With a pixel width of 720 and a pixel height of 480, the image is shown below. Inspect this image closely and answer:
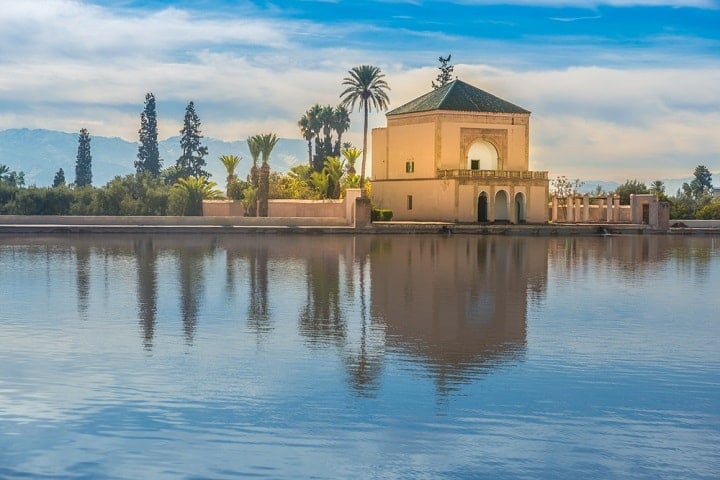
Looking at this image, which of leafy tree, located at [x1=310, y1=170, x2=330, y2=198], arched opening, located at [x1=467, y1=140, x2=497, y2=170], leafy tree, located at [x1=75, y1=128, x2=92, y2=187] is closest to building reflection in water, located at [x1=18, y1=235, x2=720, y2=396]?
arched opening, located at [x1=467, y1=140, x2=497, y2=170]

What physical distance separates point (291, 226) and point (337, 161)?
49.7ft

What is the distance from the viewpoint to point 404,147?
5503 cm

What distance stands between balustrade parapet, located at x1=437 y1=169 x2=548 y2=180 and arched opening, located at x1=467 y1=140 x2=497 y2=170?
7.10 ft

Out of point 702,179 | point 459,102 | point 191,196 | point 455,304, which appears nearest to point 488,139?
point 459,102

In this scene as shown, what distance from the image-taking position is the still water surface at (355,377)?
25.5ft

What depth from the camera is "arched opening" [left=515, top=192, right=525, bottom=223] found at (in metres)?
53.1

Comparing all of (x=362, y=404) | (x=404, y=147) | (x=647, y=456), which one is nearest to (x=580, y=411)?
(x=647, y=456)

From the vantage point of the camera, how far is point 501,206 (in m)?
53.9

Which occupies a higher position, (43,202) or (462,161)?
(462,161)

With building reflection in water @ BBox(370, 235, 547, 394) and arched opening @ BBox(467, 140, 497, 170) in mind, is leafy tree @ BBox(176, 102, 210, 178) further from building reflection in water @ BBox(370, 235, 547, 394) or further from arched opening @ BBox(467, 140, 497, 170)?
building reflection in water @ BBox(370, 235, 547, 394)

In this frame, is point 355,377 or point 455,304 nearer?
point 355,377

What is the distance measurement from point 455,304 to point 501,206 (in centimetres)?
3748

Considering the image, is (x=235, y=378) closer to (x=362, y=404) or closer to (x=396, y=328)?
(x=362, y=404)

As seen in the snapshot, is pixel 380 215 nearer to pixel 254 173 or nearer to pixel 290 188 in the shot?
pixel 254 173
